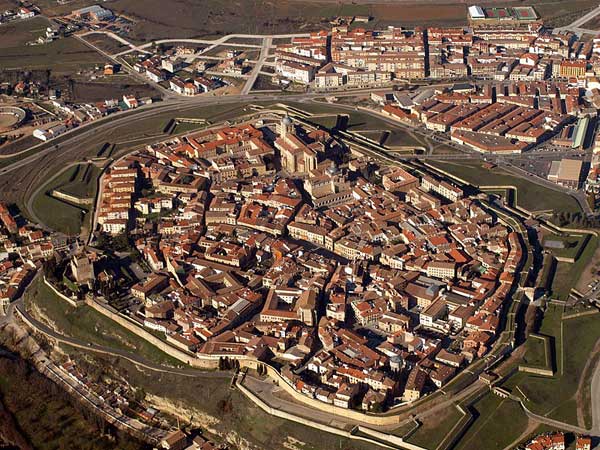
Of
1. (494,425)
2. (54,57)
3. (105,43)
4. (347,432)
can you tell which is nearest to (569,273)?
(494,425)

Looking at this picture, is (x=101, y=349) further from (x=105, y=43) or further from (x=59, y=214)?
(x=105, y=43)

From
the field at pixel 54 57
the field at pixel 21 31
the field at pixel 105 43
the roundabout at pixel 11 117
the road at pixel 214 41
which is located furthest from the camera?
the field at pixel 21 31

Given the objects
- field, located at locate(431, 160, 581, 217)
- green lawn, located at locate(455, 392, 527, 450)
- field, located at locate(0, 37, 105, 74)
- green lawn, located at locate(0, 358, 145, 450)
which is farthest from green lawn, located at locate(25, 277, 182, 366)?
field, located at locate(0, 37, 105, 74)

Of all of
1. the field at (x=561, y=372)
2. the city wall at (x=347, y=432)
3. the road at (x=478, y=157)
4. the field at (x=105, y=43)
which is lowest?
the city wall at (x=347, y=432)

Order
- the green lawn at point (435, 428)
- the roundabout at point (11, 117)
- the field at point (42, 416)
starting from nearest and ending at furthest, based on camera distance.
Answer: the green lawn at point (435, 428), the field at point (42, 416), the roundabout at point (11, 117)

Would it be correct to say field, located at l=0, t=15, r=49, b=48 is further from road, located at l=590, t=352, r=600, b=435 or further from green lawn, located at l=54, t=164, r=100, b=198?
road, located at l=590, t=352, r=600, b=435

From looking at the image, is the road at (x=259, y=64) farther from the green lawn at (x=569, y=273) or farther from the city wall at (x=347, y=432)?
the city wall at (x=347, y=432)

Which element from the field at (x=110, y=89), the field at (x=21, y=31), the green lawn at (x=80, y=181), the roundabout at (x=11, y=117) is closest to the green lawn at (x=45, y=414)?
the green lawn at (x=80, y=181)
